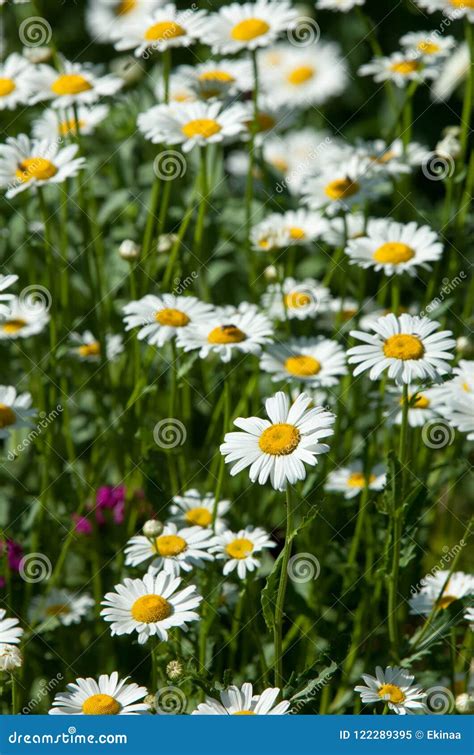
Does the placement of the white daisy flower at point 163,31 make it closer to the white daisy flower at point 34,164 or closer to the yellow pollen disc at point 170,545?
the white daisy flower at point 34,164

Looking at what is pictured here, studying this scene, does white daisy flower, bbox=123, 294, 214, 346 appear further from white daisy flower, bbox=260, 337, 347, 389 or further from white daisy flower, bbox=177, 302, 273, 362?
white daisy flower, bbox=260, 337, 347, 389

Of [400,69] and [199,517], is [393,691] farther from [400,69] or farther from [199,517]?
[400,69]

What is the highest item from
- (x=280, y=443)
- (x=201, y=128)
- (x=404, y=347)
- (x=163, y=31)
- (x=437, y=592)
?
(x=163, y=31)

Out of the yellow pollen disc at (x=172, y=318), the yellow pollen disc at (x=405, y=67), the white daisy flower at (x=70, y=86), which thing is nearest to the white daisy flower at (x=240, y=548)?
the yellow pollen disc at (x=172, y=318)

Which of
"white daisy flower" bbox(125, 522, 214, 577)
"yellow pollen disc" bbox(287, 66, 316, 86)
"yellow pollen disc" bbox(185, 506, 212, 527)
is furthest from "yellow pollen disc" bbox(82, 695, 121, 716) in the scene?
"yellow pollen disc" bbox(287, 66, 316, 86)

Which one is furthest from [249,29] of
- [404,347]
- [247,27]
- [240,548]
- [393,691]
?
[393,691]

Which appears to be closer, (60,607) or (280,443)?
(280,443)

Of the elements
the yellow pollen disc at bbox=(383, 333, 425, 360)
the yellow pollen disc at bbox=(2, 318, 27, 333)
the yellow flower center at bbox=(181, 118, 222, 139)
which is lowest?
the yellow pollen disc at bbox=(2, 318, 27, 333)
